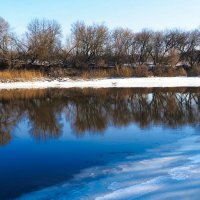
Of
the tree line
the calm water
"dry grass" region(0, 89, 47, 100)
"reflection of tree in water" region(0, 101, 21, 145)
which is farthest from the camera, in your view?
the tree line

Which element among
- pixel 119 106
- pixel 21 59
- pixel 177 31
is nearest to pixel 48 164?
pixel 119 106

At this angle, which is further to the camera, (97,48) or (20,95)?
(97,48)

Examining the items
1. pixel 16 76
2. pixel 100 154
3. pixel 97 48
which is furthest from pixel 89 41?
pixel 100 154

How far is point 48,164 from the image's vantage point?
278 inches

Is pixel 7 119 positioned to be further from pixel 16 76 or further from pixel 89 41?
pixel 89 41

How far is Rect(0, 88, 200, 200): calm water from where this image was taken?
5634 millimetres

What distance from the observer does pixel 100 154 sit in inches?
303

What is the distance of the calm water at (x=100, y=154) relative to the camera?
5.63 m

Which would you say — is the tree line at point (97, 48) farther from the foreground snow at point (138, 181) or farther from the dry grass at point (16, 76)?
the foreground snow at point (138, 181)

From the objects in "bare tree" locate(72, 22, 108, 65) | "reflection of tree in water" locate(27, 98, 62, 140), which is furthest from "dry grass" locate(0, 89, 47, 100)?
"bare tree" locate(72, 22, 108, 65)

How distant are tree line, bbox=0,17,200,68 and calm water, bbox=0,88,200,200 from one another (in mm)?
26795

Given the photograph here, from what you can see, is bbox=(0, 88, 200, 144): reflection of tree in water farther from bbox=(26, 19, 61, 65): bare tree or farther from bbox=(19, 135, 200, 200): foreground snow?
bbox=(26, 19, 61, 65): bare tree

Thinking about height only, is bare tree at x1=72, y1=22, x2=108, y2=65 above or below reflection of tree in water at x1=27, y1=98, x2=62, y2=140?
above

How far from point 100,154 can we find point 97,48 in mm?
36841
